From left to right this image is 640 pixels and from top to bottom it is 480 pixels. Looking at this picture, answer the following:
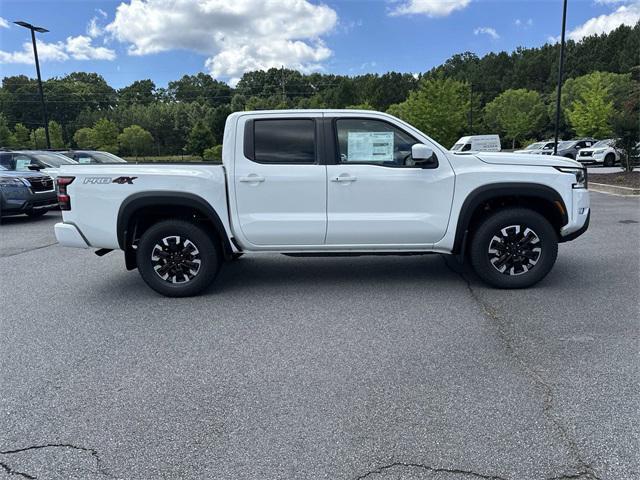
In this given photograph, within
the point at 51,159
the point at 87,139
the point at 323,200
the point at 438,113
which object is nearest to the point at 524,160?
the point at 323,200

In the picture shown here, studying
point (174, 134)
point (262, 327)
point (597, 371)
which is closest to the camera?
point (597, 371)

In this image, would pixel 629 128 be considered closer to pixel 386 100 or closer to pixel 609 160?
pixel 609 160

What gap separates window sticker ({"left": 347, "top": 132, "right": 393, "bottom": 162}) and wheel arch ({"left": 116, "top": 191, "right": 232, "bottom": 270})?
156 centimetres

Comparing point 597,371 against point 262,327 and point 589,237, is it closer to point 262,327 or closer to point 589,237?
point 262,327

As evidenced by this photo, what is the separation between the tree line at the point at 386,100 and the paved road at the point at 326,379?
14.6m

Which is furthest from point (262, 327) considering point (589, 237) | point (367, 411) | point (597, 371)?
point (589, 237)

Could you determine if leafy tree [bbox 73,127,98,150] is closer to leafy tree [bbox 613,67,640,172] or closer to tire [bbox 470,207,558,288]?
leafy tree [bbox 613,67,640,172]

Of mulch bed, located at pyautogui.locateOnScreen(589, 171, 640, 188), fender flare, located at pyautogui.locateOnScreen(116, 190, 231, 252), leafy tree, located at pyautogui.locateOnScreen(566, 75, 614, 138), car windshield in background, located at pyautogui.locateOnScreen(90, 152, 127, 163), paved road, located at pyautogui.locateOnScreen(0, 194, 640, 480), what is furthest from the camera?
leafy tree, located at pyautogui.locateOnScreen(566, 75, 614, 138)

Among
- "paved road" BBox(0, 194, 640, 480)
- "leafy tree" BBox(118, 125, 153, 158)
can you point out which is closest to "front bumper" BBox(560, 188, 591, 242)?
"paved road" BBox(0, 194, 640, 480)

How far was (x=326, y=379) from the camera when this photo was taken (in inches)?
131

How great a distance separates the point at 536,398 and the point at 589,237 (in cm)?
597

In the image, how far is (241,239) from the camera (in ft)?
16.7

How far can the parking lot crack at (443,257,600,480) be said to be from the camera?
2416mm

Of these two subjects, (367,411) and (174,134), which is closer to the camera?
(367,411)
